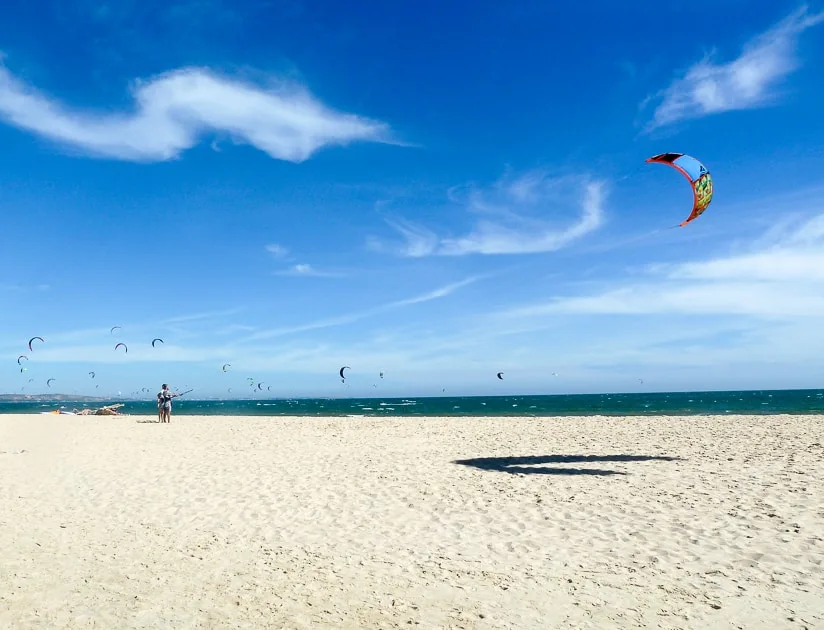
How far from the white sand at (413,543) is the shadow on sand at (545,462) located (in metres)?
0.22

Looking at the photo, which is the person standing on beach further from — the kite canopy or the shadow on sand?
the kite canopy

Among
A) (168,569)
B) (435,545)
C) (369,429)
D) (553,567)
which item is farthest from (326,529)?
(369,429)

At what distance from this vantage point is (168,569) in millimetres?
6168

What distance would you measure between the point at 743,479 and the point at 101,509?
1127 cm

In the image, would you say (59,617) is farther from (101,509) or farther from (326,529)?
(101,509)

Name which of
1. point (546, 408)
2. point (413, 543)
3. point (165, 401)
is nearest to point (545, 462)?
point (413, 543)

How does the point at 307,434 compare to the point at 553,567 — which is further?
the point at 307,434

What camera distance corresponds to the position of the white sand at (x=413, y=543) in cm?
502

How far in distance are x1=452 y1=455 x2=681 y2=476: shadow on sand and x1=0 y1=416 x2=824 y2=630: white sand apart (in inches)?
8.7

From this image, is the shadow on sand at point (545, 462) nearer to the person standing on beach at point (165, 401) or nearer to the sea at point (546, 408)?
the person standing on beach at point (165, 401)

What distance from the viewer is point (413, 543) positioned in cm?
708

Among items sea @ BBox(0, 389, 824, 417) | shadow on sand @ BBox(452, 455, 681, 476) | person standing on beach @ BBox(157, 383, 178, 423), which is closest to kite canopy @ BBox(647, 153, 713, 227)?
shadow on sand @ BBox(452, 455, 681, 476)

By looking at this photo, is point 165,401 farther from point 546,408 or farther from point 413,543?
point 546,408

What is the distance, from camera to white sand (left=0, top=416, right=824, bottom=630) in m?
5.02
